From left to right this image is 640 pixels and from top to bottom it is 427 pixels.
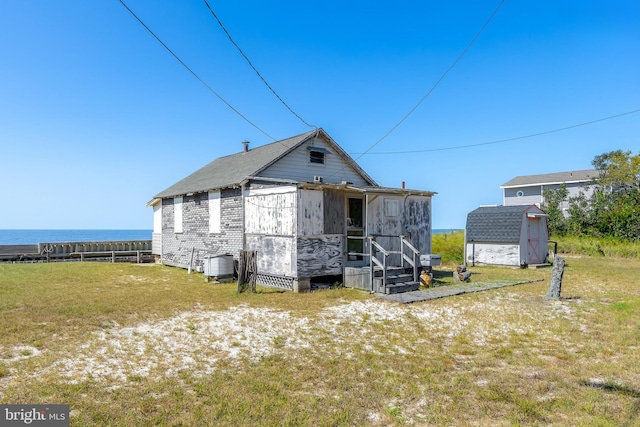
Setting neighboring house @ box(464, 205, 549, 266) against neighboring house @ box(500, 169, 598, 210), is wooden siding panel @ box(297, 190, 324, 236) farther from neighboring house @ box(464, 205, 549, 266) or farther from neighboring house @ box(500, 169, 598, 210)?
neighboring house @ box(500, 169, 598, 210)

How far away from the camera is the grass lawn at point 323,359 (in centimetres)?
450

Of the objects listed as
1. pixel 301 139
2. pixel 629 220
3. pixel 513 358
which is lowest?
pixel 513 358

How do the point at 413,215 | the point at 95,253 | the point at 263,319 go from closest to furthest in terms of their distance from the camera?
1. the point at 263,319
2. the point at 413,215
3. the point at 95,253

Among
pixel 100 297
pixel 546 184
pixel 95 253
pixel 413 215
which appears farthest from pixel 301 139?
pixel 546 184

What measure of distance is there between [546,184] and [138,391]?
4728 cm

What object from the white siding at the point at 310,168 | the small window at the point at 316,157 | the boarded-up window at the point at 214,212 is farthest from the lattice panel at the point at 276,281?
the small window at the point at 316,157

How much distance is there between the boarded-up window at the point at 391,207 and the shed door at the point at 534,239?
373 inches

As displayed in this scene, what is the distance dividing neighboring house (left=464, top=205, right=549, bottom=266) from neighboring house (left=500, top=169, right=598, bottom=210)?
809 inches

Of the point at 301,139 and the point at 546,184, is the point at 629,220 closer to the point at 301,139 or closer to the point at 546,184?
the point at 546,184

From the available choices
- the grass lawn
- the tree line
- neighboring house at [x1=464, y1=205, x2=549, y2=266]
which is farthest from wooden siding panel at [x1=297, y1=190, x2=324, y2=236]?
the tree line

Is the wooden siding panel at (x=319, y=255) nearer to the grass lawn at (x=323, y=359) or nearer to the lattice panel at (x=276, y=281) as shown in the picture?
the lattice panel at (x=276, y=281)

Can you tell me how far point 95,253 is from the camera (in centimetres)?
2627

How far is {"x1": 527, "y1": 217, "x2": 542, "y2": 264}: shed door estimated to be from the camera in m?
20.8

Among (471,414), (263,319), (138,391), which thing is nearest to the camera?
(471,414)
